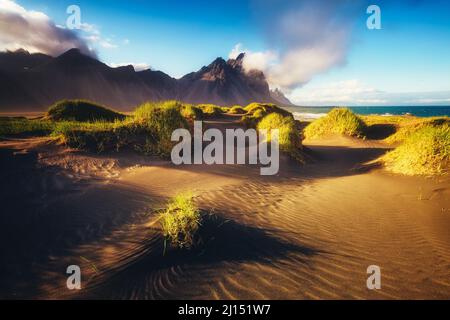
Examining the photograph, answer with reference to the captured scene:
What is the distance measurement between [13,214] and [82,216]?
102 centimetres

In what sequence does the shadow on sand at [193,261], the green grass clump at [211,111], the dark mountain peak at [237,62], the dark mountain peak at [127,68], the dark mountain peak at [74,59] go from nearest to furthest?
the shadow on sand at [193,261] → the green grass clump at [211,111] → the dark mountain peak at [74,59] → the dark mountain peak at [127,68] → the dark mountain peak at [237,62]

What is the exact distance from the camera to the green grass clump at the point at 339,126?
46.1 ft

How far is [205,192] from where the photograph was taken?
18.7ft

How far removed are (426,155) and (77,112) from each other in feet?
47.7

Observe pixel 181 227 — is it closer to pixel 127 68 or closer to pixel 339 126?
pixel 339 126

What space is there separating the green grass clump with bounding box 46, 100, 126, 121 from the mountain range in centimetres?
2567

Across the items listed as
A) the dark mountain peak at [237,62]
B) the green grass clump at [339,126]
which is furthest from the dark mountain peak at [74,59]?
the dark mountain peak at [237,62]

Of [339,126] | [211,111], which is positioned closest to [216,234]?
[339,126]

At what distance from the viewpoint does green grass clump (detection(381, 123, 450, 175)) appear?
6816 millimetres

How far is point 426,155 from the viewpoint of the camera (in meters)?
7.10

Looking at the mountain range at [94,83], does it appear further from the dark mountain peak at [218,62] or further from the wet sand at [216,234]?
the wet sand at [216,234]

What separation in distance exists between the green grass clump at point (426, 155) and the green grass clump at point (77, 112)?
12.4m

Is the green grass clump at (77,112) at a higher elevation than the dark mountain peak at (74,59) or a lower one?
lower
